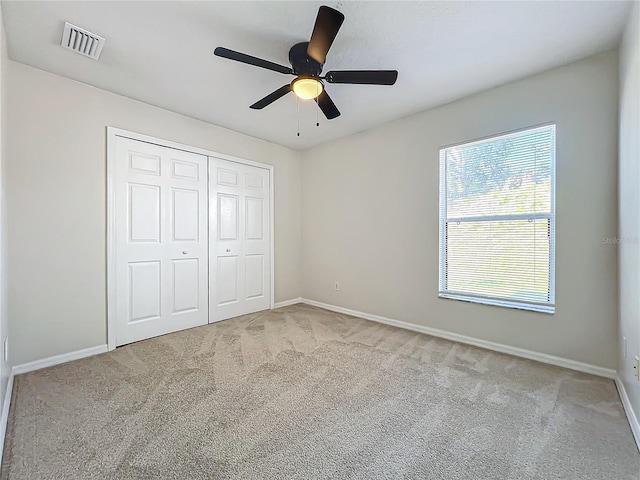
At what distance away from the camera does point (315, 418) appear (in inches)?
69.4

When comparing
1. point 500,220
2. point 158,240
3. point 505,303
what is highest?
point 500,220

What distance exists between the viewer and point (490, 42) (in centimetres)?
210

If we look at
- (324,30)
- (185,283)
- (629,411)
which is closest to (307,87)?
(324,30)

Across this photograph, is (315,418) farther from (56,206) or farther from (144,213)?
(56,206)

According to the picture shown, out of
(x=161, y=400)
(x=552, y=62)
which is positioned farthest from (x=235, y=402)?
(x=552, y=62)

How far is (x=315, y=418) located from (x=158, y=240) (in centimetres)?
256

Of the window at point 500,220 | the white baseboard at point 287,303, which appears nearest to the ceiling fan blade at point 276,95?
the window at point 500,220

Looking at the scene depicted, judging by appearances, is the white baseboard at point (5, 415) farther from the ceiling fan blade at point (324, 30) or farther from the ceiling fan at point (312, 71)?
the ceiling fan blade at point (324, 30)

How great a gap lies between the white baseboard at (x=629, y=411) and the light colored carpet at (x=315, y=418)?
0.13 feet

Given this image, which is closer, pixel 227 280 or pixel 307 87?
pixel 307 87

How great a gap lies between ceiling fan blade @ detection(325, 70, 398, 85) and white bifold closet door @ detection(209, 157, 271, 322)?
7.43 ft

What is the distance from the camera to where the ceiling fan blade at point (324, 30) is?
4.99 ft

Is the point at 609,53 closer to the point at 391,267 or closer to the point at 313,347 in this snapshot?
the point at 391,267

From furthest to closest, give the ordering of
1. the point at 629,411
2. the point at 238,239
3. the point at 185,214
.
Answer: the point at 238,239 → the point at 185,214 → the point at 629,411
